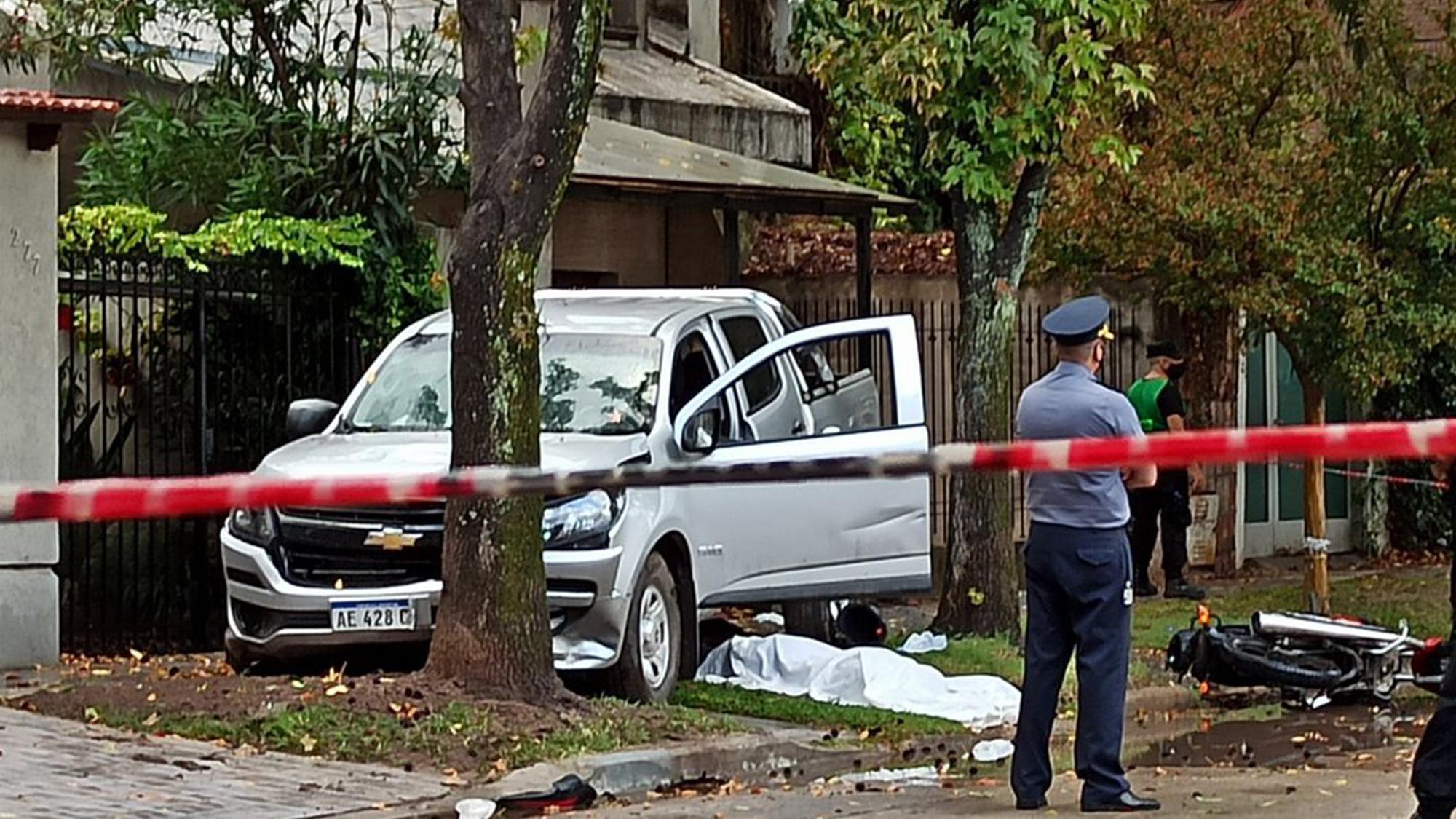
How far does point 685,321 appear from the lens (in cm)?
1335

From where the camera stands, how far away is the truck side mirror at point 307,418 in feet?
42.5

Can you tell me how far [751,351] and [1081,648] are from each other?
493 centimetres

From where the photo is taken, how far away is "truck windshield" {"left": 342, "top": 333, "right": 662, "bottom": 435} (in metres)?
12.6

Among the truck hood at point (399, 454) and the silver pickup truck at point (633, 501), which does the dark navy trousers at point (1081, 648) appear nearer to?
the silver pickup truck at point (633, 501)

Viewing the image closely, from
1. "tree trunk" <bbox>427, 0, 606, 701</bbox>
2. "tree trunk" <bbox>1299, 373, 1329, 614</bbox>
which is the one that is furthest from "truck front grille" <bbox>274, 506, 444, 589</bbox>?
"tree trunk" <bbox>1299, 373, 1329, 614</bbox>

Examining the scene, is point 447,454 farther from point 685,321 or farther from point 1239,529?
point 1239,529

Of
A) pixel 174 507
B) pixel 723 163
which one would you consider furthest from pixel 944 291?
pixel 174 507

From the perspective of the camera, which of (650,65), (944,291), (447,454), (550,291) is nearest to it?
(447,454)

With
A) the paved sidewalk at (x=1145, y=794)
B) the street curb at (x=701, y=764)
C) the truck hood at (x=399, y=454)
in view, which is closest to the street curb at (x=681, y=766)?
the street curb at (x=701, y=764)

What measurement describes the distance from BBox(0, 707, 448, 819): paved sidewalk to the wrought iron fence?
393 inches

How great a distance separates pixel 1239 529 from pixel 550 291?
388 inches

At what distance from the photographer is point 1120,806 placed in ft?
29.9

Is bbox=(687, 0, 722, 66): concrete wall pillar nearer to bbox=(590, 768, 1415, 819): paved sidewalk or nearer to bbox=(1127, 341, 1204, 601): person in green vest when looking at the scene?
bbox=(1127, 341, 1204, 601): person in green vest

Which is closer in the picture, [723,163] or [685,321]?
[685,321]
